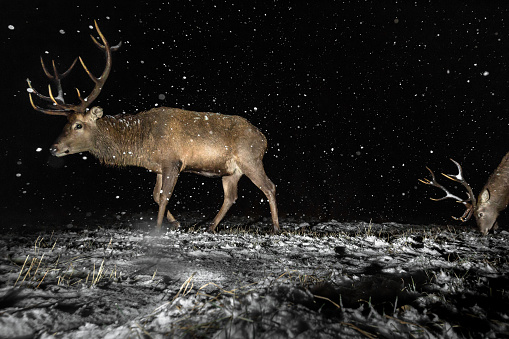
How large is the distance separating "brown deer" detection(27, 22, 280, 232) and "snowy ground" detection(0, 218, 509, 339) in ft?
8.34

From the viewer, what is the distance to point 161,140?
5.59m

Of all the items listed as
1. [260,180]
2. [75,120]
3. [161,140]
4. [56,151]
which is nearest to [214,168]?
[260,180]

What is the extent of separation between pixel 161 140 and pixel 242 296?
4.54m

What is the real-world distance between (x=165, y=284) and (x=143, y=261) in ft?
2.94

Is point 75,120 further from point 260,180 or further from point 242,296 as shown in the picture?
point 242,296

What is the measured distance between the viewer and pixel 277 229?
568cm

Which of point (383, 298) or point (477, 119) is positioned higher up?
point (477, 119)

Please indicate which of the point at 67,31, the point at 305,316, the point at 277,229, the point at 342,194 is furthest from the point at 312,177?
the point at 305,316

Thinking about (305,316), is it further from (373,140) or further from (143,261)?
(373,140)

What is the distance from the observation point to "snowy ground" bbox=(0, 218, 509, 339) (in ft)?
4.43

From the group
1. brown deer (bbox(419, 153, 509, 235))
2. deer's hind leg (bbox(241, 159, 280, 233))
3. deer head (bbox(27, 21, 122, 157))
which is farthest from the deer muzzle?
brown deer (bbox(419, 153, 509, 235))

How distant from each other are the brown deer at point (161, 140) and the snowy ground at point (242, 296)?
254cm

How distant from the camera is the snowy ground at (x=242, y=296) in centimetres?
135

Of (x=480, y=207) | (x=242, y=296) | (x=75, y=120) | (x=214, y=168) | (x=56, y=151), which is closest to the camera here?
(x=242, y=296)
